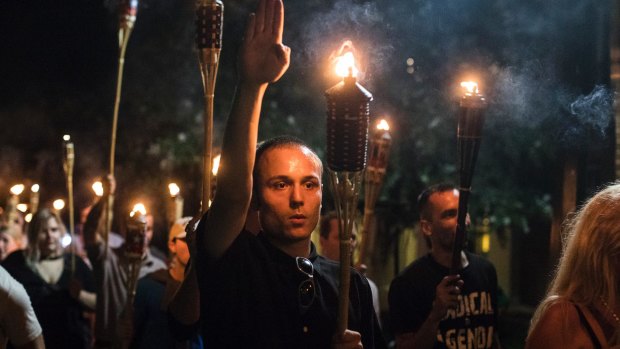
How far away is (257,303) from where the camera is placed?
10.7 ft

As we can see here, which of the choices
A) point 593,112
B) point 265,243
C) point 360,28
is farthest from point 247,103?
point 360,28

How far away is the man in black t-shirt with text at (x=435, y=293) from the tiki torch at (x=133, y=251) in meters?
1.86

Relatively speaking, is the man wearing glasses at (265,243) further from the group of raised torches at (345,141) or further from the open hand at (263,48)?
the group of raised torches at (345,141)

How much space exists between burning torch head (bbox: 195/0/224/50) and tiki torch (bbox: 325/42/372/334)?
1305 mm

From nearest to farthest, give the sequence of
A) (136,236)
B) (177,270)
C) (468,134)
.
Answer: (468,134)
(177,270)
(136,236)

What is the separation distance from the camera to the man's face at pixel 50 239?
8.35m

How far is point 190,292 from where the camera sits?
4.06m

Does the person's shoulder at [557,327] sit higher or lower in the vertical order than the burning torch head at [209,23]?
lower

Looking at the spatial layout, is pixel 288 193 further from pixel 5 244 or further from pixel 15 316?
pixel 5 244

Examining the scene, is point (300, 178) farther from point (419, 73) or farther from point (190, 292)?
point (419, 73)

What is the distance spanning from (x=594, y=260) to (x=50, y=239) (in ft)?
20.5

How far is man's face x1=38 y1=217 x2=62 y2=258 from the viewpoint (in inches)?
329

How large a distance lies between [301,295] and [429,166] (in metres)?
11.7

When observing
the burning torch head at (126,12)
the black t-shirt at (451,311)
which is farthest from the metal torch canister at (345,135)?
the burning torch head at (126,12)
